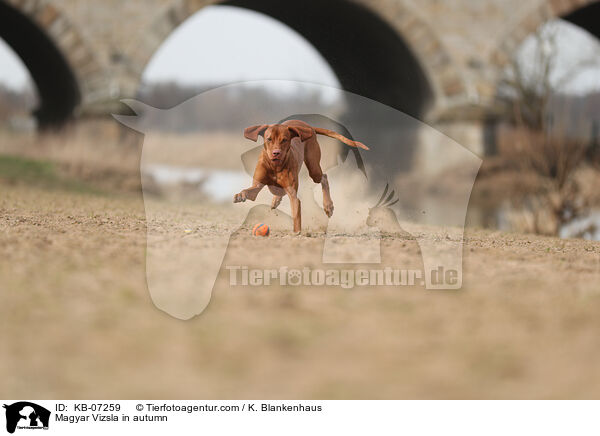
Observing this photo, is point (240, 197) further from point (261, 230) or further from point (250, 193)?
point (261, 230)

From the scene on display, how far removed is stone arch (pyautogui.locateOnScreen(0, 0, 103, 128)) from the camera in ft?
34.3

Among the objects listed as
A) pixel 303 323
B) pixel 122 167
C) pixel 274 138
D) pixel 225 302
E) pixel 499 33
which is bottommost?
pixel 303 323

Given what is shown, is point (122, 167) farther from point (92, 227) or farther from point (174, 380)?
point (174, 380)

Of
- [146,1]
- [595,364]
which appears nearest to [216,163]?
[146,1]

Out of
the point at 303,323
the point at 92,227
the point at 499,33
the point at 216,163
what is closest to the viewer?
the point at 303,323

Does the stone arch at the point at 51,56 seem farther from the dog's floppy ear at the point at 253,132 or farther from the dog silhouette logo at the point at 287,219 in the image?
the dog's floppy ear at the point at 253,132

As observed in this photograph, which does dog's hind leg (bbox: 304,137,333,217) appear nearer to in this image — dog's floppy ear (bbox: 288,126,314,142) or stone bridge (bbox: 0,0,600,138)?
dog's floppy ear (bbox: 288,126,314,142)

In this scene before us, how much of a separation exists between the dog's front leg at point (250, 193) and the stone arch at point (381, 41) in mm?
8589

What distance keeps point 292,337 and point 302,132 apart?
4.74ft

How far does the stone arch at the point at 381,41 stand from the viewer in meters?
11.1

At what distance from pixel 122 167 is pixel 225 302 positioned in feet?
25.5

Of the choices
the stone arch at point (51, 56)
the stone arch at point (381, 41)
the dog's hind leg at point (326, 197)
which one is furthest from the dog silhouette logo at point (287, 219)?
the stone arch at point (381, 41)

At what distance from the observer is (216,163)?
15.6 m
